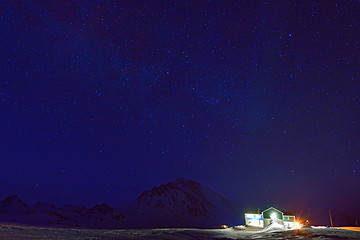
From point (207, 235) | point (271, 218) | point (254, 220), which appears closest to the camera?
point (207, 235)

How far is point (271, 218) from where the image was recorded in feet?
180

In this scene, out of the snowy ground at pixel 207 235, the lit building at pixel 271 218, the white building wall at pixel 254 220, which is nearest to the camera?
the snowy ground at pixel 207 235

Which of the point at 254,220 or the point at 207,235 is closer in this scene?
the point at 207,235

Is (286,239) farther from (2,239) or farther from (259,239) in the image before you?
(2,239)

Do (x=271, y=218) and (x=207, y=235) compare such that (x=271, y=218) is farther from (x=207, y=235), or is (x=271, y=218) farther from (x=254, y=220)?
(x=207, y=235)

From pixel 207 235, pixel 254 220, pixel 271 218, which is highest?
pixel 271 218

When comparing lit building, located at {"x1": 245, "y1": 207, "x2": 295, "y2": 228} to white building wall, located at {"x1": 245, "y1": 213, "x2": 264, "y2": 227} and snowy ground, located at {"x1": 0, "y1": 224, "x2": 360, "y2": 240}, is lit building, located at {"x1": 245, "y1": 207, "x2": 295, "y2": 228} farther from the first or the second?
snowy ground, located at {"x1": 0, "y1": 224, "x2": 360, "y2": 240}

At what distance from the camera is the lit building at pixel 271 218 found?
53094mm

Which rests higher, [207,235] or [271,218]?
[271,218]

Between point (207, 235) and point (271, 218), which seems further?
point (271, 218)

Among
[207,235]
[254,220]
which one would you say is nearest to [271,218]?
[254,220]

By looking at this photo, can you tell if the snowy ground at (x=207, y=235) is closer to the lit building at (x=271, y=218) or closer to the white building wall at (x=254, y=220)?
the lit building at (x=271, y=218)

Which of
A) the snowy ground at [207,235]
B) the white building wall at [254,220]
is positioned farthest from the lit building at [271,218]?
the snowy ground at [207,235]

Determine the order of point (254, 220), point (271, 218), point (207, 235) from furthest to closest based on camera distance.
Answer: point (254, 220) → point (271, 218) → point (207, 235)
